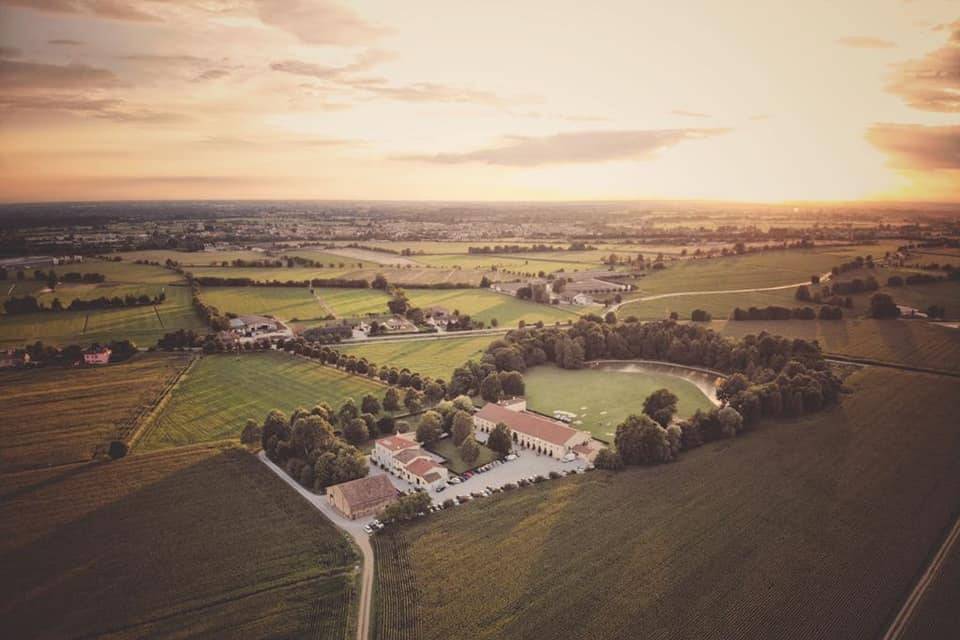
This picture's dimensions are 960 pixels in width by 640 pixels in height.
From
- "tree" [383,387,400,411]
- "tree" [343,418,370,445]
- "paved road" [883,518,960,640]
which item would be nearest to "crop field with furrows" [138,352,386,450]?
"tree" [383,387,400,411]

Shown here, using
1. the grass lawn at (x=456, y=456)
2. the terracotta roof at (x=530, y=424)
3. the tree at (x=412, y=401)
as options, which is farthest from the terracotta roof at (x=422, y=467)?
the tree at (x=412, y=401)

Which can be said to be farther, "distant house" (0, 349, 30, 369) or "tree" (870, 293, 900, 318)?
"tree" (870, 293, 900, 318)

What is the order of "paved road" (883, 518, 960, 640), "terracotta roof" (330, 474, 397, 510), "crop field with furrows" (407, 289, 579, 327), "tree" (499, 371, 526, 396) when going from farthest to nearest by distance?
"crop field with furrows" (407, 289, 579, 327) → "tree" (499, 371, 526, 396) → "terracotta roof" (330, 474, 397, 510) → "paved road" (883, 518, 960, 640)

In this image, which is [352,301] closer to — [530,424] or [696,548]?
[530,424]

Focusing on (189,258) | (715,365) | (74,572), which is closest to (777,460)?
(715,365)

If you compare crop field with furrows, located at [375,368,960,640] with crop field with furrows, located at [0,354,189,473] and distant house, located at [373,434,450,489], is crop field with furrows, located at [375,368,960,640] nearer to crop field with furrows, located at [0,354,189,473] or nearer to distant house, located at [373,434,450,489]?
distant house, located at [373,434,450,489]

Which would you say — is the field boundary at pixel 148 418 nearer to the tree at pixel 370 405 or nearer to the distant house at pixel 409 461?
the tree at pixel 370 405

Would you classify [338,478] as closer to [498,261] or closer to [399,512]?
[399,512]
